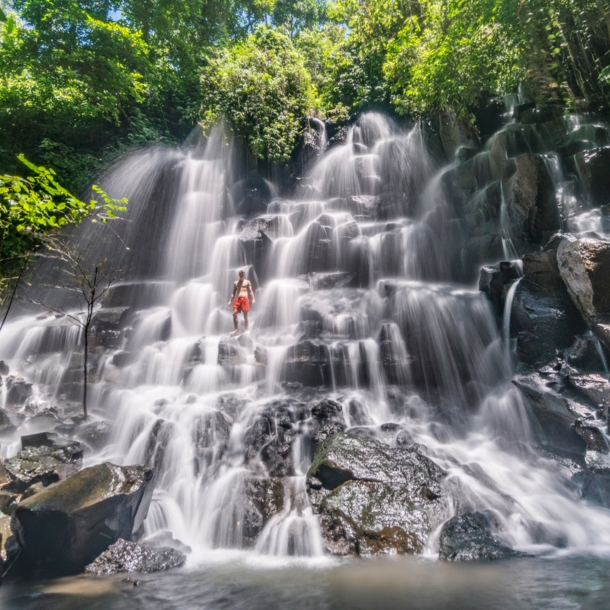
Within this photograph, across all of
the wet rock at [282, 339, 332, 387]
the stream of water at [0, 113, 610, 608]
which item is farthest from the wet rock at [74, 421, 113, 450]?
the wet rock at [282, 339, 332, 387]

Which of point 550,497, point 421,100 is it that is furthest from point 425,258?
point 550,497

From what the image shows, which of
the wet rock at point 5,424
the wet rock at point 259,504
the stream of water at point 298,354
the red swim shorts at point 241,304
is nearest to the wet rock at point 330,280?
the stream of water at point 298,354

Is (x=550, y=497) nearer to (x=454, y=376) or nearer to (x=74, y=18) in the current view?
(x=454, y=376)

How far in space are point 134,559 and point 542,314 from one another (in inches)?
321

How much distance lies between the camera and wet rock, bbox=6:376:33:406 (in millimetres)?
9625

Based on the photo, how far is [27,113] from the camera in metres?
17.3

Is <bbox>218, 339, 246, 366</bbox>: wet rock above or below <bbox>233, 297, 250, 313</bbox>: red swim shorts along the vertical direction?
below

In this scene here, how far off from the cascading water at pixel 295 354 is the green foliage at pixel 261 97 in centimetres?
211

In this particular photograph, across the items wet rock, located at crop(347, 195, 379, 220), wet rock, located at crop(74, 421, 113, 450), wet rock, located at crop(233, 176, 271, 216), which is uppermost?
wet rock, located at crop(233, 176, 271, 216)

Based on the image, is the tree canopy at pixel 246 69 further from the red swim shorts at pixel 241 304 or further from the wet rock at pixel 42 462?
the wet rock at pixel 42 462

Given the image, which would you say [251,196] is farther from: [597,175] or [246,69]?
[597,175]

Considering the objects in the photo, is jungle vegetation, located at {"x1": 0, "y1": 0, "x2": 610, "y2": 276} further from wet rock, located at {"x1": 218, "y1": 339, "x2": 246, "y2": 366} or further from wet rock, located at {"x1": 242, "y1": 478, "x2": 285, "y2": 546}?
wet rock, located at {"x1": 242, "y1": 478, "x2": 285, "y2": 546}

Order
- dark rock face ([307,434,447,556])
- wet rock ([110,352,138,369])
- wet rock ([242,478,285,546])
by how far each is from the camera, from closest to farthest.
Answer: dark rock face ([307,434,447,556]), wet rock ([242,478,285,546]), wet rock ([110,352,138,369])

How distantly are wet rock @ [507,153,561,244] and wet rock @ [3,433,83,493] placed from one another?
11232 mm
